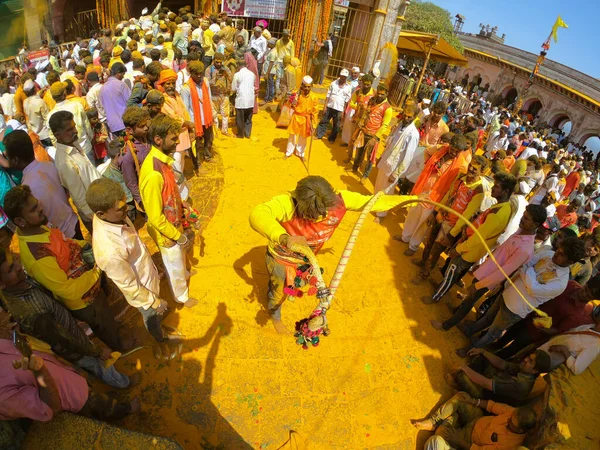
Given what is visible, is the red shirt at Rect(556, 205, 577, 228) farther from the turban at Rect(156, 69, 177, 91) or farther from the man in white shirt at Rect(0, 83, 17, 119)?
the man in white shirt at Rect(0, 83, 17, 119)

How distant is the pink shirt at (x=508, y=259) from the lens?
3.97 metres

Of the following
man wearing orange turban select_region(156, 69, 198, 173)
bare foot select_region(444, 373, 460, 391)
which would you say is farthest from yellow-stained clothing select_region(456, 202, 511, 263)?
man wearing orange turban select_region(156, 69, 198, 173)

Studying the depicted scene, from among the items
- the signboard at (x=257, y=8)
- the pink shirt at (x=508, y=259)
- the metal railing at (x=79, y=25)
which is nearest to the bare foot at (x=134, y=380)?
the pink shirt at (x=508, y=259)

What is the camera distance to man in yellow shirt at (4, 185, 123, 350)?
2.70m

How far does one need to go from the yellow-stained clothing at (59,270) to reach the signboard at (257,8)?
47.2 feet

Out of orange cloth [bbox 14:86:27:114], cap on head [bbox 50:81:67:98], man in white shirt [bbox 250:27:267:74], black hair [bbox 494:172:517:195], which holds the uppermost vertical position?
man in white shirt [bbox 250:27:267:74]

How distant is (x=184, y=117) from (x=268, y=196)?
7.11 ft

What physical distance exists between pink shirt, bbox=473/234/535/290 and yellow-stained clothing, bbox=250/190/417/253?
1476 millimetres

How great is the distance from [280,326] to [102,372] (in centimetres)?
204

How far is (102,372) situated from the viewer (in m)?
3.20

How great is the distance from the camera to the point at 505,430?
3119 millimetres

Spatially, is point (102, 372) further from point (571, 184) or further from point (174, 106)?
point (571, 184)

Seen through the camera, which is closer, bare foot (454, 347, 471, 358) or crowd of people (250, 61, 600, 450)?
crowd of people (250, 61, 600, 450)

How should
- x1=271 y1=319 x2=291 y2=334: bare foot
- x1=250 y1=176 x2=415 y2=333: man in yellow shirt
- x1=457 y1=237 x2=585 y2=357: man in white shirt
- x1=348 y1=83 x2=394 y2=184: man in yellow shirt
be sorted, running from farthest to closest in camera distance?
x1=348 y1=83 x2=394 y2=184: man in yellow shirt
x1=271 y1=319 x2=291 y2=334: bare foot
x1=457 y1=237 x2=585 y2=357: man in white shirt
x1=250 y1=176 x2=415 y2=333: man in yellow shirt
